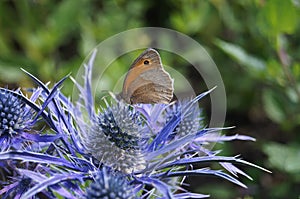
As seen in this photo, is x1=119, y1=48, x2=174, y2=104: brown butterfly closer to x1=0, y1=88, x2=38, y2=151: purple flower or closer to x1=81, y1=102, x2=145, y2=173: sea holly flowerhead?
x1=81, y1=102, x2=145, y2=173: sea holly flowerhead

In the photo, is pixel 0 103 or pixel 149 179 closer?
pixel 149 179

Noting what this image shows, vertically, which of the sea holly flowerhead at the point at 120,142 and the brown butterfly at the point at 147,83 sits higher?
the brown butterfly at the point at 147,83

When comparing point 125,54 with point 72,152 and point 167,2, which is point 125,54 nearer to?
point 167,2

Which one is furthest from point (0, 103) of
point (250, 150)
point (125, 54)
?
point (250, 150)

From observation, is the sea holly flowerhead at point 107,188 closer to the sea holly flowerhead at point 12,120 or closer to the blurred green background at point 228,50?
the sea holly flowerhead at point 12,120

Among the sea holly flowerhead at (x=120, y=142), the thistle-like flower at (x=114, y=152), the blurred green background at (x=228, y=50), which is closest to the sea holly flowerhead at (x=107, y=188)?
the thistle-like flower at (x=114, y=152)

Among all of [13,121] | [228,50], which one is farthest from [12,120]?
[228,50]
